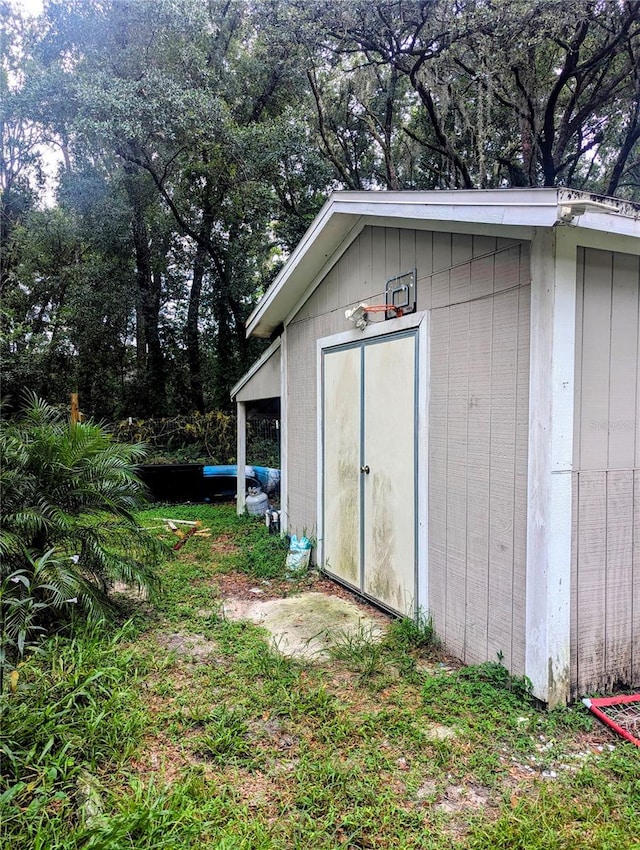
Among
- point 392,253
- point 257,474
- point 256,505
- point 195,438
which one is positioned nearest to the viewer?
point 392,253

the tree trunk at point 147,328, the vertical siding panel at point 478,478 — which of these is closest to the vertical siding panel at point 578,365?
the vertical siding panel at point 478,478

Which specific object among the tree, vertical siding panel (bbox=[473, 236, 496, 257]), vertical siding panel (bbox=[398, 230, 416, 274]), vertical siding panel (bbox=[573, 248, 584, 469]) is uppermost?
the tree

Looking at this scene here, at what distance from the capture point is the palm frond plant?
10.0 feet

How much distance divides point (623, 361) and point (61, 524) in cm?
351

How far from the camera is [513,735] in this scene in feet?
7.59

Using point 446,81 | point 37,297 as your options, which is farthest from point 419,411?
point 37,297

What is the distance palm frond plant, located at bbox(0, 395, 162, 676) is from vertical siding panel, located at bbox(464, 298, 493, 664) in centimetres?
229

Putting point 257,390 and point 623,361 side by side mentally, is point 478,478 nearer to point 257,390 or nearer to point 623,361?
point 623,361

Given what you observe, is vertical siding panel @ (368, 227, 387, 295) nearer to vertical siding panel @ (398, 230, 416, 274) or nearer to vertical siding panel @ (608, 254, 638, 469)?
vertical siding panel @ (398, 230, 416, 274)

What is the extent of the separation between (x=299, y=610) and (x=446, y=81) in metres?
9.58

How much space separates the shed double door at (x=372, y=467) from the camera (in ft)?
11.6

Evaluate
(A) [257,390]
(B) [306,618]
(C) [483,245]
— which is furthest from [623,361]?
(A) [257,390]

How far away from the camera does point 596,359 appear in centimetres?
254

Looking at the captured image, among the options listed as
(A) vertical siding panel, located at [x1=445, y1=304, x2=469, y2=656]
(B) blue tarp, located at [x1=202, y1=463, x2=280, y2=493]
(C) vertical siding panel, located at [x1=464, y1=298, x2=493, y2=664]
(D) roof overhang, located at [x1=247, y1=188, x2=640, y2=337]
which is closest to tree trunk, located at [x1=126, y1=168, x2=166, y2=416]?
(B) blue tarp, located at [x1=202, y1=463, x2=280, y2=493]
